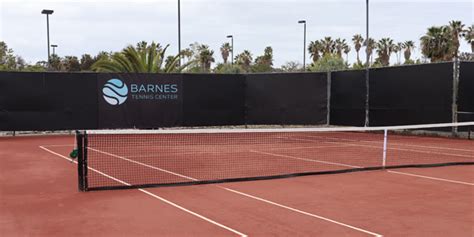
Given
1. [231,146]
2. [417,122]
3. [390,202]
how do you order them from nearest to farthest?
1. [390,202]
2. [231,146]
3. [417,122]

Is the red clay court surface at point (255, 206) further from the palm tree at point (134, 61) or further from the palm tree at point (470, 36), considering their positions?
the palm tree at point (470, 36)

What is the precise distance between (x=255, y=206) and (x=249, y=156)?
5.87 meters

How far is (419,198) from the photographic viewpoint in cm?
752

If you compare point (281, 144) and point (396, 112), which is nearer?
point (281, 144)

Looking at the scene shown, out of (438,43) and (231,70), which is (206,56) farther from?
(438,43)

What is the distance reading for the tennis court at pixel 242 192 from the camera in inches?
232

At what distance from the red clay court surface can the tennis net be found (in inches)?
25.6

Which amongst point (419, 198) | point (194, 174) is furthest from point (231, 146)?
point (419, 198)

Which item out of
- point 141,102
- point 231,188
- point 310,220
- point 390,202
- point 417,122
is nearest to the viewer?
point 310,220

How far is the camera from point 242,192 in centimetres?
796

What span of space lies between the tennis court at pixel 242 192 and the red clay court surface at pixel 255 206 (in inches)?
0.5

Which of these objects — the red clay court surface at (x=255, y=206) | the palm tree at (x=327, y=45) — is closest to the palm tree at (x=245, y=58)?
the palm tree at (x=327, y=45)

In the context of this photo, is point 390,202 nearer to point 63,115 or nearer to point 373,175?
point 373,175

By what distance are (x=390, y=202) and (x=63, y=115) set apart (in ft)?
48.3
